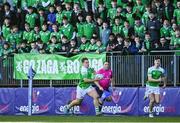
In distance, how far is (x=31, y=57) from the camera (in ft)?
75.5

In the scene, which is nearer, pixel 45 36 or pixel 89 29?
pixel 89 29

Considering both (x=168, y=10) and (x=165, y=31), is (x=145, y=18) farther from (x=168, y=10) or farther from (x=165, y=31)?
(x=165, y=31)

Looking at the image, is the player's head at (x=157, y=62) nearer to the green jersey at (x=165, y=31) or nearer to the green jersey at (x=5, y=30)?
the green jersey at (x=165, y=31)

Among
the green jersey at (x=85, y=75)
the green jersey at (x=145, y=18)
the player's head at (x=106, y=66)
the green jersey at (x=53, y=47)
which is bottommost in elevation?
the green jersey at (x=85, y=75)

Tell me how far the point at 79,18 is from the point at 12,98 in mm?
3793

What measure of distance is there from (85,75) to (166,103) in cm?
292

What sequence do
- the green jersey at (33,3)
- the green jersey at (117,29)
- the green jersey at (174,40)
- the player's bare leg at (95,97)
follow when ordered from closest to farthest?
the green jersey at (174,40) → the player's bare leg at (95,97) → the green jersey at (117,29) → the green jersey at (33,3)

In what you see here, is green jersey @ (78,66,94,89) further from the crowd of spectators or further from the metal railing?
the crowd of spectators

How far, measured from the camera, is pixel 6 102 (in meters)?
24.1

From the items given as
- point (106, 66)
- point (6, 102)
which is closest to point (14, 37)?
point (6, 102)

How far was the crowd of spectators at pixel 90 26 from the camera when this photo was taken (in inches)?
891

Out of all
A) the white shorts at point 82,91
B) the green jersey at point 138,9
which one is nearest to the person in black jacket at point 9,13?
the white shorts at point 82,91

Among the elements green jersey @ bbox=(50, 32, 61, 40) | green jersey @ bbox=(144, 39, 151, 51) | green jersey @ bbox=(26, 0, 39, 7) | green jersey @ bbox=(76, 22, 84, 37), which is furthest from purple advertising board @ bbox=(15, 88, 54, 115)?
green jersey @ bbox=(26, 0, 39, 7)

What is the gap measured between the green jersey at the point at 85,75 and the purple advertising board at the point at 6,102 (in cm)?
285
